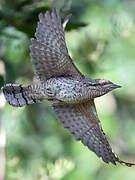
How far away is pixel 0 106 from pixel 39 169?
424mm

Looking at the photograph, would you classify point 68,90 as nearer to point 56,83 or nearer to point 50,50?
point 56,83

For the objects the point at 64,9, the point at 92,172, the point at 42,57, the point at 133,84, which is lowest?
the point at 92,172

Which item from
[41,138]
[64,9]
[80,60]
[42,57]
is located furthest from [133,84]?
[42,57]

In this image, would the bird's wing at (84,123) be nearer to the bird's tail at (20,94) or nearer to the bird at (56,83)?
the bird at (56,83)

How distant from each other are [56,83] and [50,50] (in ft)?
0.46

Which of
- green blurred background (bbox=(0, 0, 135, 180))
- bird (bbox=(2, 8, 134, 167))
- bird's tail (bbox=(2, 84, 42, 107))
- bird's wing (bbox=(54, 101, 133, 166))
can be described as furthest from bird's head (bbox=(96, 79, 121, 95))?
green blurred background (bbox=(0, 0, 135, 180))

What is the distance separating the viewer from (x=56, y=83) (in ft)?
8.86

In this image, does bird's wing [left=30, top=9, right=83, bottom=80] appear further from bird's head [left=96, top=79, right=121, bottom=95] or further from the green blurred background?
the green blurred background

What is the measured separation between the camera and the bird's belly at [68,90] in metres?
2.71

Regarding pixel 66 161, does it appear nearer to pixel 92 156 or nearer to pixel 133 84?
pixel 92 156

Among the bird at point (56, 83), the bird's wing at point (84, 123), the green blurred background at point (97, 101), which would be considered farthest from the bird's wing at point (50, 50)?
the green blurred background at point (97, 101)

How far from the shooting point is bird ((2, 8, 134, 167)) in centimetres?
265

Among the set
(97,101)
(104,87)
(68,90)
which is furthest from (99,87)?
(97,101)

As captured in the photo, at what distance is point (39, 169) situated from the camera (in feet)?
12.1
